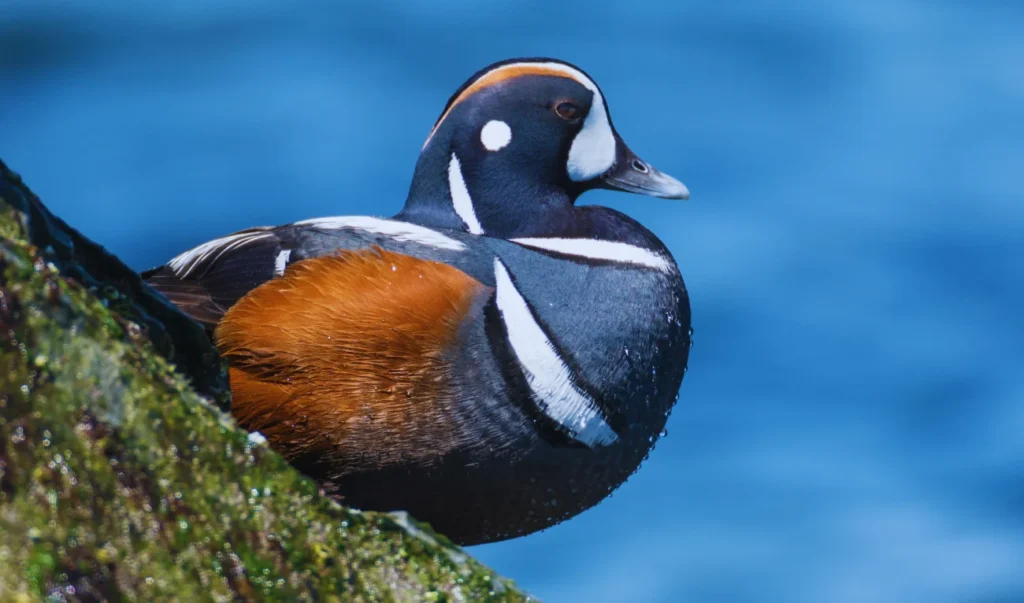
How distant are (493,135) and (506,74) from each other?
0.20 metres

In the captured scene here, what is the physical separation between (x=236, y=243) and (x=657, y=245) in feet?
4.05

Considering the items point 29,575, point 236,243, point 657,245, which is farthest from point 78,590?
point 657,245

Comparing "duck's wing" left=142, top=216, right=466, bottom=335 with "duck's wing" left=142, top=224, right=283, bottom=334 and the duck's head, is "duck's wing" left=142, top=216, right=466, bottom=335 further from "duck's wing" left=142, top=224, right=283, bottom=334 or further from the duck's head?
the duck's head

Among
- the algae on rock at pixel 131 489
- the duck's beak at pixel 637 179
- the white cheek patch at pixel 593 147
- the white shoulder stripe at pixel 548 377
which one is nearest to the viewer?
the algae on rock at pixel 131 489

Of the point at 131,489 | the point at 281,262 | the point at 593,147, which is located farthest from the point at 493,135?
the point at 131,489

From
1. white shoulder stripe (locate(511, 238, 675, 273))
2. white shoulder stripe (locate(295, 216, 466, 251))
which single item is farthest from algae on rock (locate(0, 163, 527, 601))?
white shoulder stripe (locate(511, 238, 675, 273))

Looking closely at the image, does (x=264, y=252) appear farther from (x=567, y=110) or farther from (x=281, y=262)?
(x=567, y=110)

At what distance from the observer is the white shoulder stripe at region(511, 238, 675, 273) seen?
3.68 metres

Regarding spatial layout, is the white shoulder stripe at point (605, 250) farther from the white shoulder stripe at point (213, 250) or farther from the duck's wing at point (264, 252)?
the white shoulder stripe at point (213, 250)

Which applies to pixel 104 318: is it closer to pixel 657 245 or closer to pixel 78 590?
pixel 78 590

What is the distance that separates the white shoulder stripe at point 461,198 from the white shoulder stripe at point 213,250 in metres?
0.60

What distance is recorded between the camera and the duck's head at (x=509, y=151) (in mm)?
3889

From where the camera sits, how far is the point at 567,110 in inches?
157

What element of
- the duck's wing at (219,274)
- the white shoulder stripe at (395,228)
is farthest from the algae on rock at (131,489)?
the white shoulder stripe at (395,228)
